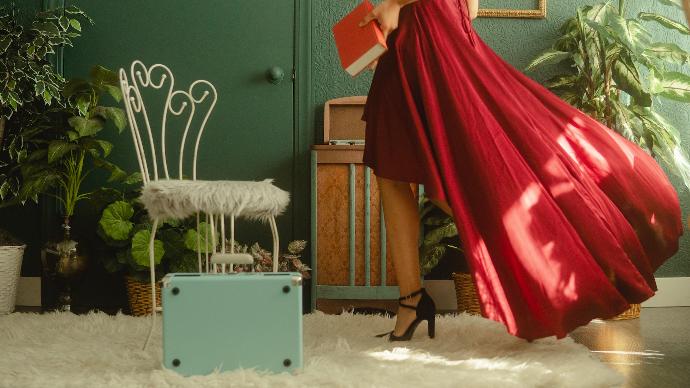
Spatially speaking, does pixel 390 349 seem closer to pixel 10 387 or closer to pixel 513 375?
pixel 513 375

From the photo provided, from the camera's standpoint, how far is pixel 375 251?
314cm

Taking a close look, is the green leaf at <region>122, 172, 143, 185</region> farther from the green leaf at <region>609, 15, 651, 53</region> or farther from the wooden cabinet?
the green leaf at <region>609, 15, 651, 53</region>

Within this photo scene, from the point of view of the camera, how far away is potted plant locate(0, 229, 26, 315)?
3.01 metres

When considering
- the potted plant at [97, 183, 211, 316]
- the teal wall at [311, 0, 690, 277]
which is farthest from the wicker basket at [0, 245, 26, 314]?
the teal wall at [311, 0, 690, 277]

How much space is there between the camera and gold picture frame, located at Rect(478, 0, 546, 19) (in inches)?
135

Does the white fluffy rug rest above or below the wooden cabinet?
below

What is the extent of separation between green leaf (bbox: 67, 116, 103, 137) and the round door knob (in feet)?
2.76

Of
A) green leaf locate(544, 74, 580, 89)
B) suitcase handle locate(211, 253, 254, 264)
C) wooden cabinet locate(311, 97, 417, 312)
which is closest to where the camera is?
suitcase handle locate(211, 253, 254, 264)

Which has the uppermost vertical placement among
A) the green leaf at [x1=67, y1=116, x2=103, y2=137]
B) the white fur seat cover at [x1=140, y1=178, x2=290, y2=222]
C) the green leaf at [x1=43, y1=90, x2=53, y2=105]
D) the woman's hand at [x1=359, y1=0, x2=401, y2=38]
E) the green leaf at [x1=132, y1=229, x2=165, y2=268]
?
the woman's hand at [x1=359, y1=0, x2=401, y2=38]

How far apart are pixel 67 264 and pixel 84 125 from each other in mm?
617

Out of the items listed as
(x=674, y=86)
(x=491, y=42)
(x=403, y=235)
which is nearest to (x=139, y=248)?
(x=403, y=235)

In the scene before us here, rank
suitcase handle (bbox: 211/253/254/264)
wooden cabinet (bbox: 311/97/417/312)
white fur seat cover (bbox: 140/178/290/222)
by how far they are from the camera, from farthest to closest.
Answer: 1. wooden cabinet (bbox: 311/97/417/312)
2. white fur seat cover (bbox: 140/178/290/222)
3. suitcase handle (bbox: 211/253/254/264)

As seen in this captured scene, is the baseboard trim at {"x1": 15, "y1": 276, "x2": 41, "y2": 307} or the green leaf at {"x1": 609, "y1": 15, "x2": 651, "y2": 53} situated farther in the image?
the baseboard trim at {"x1": 15, "y1": 276, "x2": 41, "y2": 307}

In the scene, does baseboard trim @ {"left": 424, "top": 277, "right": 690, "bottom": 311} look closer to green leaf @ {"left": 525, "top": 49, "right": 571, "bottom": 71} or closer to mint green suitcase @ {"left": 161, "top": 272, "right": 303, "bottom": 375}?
green leaf @ {"left": 525, "top": 49, "right": 571, "bottom": 71}
